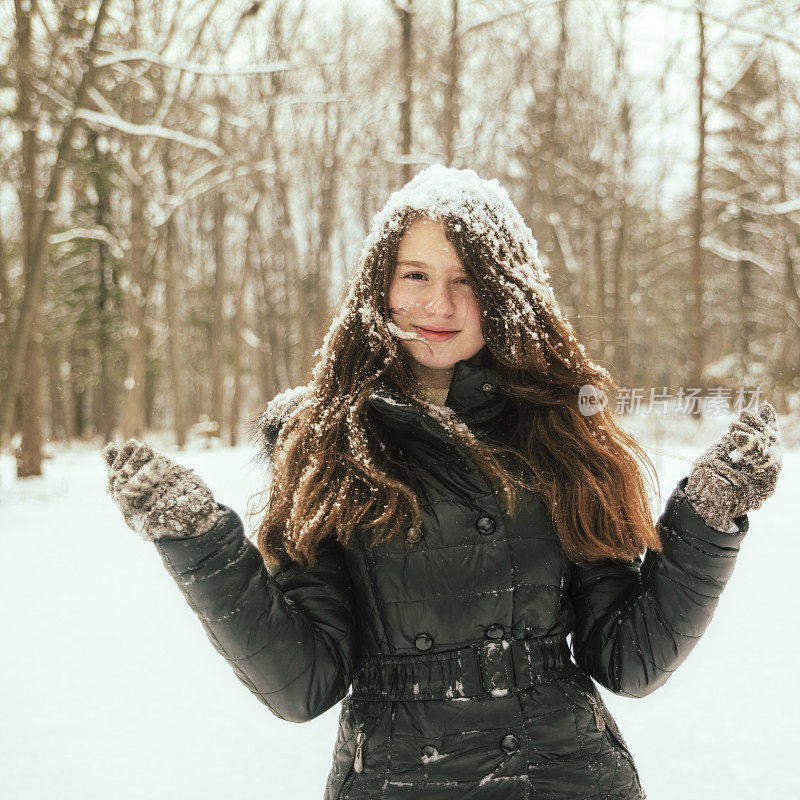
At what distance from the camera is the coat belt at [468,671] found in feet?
5.25

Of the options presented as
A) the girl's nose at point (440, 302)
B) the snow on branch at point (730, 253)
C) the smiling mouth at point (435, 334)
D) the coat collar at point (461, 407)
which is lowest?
the coat collar at point (461, 407)

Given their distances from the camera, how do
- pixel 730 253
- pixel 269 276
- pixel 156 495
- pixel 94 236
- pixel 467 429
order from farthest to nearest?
pixel 269 276, pixel 730 253, pixel 94 236, pixel 467 429, pixel 156 495

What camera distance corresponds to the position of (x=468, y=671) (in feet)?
5.29

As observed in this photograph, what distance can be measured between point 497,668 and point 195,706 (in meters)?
3.26

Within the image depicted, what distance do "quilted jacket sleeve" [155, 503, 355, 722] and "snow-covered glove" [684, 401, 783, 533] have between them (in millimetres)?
794

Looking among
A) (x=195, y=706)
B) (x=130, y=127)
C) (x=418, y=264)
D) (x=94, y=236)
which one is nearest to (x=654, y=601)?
(x=418, y=264)

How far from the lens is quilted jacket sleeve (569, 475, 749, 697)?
1644 mm

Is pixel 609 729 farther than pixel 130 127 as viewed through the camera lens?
No

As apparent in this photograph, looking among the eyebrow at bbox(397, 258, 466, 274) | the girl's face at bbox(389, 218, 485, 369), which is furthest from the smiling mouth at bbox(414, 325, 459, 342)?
the eyebrow at bbox(397, 258, 466, 274)

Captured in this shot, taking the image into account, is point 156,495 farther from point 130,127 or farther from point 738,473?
point 130,127

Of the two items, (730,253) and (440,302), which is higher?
(730,253)

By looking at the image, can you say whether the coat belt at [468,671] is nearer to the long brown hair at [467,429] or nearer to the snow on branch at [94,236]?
the long brown hair at [467,429]

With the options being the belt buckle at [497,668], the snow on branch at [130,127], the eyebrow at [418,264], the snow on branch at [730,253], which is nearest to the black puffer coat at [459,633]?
the belt buckle at [497,668]

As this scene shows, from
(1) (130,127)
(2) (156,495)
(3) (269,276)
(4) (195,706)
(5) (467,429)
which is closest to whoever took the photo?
(2) (156,495)
